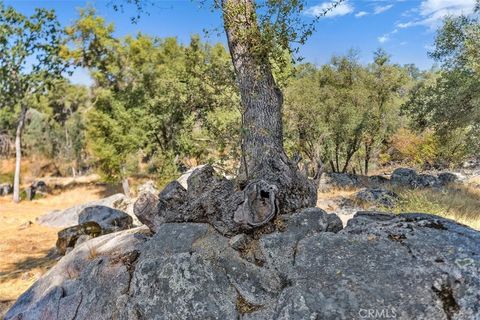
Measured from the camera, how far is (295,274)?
4.96m

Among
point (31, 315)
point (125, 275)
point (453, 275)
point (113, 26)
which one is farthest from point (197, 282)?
point (113, 26)

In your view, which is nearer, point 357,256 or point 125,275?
point 357,256

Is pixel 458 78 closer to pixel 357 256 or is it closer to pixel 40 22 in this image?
pixel 357 256

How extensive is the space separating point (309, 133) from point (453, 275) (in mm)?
21826

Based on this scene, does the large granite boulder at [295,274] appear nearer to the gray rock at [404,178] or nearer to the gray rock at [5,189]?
the gray rock at [404,178]

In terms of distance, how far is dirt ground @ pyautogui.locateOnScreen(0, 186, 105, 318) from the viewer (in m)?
13.0

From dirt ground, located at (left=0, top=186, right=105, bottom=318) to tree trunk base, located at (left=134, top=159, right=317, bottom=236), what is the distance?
21.1 feet

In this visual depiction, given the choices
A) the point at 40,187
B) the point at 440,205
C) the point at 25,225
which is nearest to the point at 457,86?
the point at 440,205

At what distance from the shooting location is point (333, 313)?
4.26m

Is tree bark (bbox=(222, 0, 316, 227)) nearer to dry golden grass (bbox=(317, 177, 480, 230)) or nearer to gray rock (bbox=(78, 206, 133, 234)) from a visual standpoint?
dry golden grass (bbox=(317, 177, 480, 230))

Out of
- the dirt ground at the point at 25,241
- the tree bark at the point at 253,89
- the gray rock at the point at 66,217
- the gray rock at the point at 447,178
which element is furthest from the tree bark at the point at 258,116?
the gray rock at the point at 447,178

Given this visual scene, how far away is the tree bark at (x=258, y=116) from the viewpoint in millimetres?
6891

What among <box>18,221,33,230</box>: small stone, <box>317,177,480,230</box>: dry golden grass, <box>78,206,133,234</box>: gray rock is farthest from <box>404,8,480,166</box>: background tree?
<box>18,221,33,230</box>: small stone

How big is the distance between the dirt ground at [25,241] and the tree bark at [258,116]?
8.66 metres
